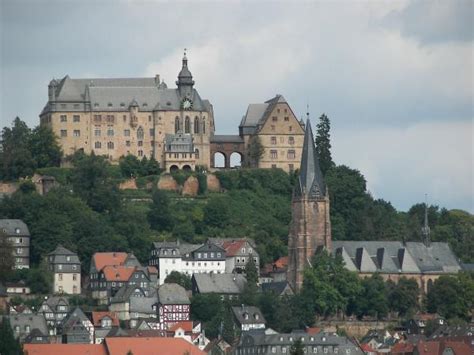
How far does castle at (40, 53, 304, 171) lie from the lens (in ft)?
540

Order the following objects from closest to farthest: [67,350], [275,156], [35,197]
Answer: [67,350] < [35,197] < [275,156]

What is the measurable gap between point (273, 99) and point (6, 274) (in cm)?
3071

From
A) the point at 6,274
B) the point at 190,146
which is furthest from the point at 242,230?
the point at 6,274

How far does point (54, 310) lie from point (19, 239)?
942cm

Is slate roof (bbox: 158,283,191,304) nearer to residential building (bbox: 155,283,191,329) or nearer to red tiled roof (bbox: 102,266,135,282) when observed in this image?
residential building (bbox: 155,283,191,329)

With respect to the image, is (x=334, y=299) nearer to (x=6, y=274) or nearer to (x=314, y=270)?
(x=314, y=270)

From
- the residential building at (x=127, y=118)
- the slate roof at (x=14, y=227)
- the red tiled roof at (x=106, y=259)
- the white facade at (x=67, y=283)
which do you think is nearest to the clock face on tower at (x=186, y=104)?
the residential building at (x=127, y=118)

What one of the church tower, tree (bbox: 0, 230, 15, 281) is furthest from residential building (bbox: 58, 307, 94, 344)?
the church tower

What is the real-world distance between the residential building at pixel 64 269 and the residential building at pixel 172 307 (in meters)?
6.26

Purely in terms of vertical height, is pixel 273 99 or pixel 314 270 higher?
pixel 273 99

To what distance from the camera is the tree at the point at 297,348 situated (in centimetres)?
12275

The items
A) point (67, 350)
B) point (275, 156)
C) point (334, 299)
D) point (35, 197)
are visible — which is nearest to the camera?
point (67, 350)

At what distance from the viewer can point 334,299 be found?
147 meters

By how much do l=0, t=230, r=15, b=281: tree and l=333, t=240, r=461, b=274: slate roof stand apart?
20.8m
